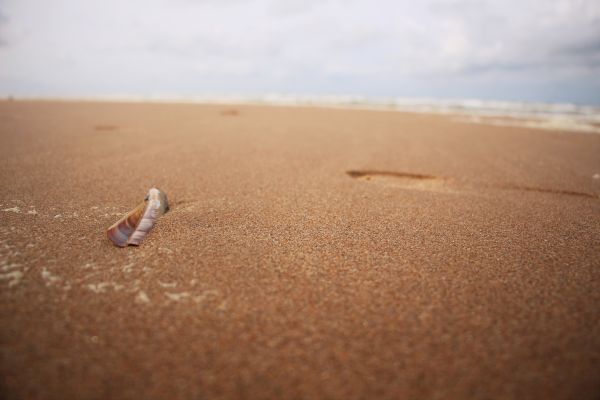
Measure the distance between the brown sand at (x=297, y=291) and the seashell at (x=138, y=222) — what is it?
0.06 metres

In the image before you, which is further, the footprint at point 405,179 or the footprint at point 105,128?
the footprint at point 105,128

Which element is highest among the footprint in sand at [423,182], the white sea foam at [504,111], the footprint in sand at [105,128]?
the white sea foam at [504,111]

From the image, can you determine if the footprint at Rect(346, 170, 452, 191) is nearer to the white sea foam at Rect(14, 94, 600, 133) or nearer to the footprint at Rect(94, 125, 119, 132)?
the footprint at Rect(94, 125, 119, 132)

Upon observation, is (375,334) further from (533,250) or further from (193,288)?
(533,250)

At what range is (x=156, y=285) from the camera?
1.26 meters

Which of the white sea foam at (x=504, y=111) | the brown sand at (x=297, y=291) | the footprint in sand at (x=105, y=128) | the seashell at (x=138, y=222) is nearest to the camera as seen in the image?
the brown sand at (x=297, y=291)

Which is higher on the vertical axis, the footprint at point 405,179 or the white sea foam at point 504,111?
the white sea foam at point 504,111

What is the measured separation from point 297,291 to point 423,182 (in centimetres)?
214

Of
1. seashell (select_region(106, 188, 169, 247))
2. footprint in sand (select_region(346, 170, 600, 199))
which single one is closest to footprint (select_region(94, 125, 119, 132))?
seashell (select_region(106, 188, 169, 247))

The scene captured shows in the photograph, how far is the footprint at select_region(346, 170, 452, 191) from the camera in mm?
2791

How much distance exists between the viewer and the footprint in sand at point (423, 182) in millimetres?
2707

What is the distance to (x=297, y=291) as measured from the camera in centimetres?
126

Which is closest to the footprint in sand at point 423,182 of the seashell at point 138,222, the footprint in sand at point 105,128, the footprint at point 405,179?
the footprint at point 405,179

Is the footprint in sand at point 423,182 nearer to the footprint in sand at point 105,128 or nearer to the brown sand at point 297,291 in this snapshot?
the brown sand at point 297,291
